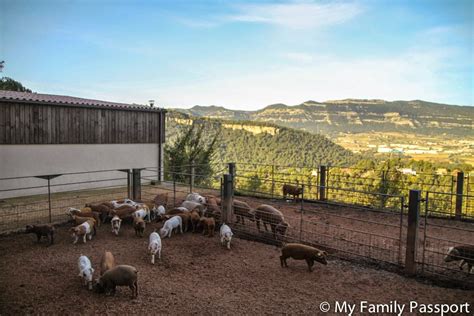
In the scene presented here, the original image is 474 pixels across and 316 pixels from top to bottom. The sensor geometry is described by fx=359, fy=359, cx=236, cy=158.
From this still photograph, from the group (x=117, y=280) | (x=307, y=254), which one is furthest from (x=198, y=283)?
(x=307, y=254)

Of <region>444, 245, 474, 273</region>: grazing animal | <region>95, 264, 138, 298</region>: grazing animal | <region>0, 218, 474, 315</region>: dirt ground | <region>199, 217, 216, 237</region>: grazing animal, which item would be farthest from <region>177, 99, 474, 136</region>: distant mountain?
<region>95, 264, 138, 298</region>: grazing animal

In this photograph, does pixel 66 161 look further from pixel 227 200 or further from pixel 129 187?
pixel 227 200

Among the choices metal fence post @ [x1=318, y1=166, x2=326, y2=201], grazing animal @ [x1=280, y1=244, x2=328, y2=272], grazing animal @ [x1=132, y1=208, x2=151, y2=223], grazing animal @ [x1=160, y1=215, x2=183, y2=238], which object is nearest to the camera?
grazing animal @ [x1=280, y1=244, x2=328, y2=272]

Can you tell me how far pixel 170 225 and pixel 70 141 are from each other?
912 centimetres

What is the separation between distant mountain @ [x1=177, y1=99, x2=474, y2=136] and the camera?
221ft

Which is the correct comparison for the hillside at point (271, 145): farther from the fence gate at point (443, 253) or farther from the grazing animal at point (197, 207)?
the fence gate at point (443, 253)

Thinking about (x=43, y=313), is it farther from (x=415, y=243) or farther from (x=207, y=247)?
(x=415, y=243)

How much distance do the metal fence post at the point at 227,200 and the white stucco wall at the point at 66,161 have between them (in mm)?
5740

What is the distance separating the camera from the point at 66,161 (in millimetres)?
15172

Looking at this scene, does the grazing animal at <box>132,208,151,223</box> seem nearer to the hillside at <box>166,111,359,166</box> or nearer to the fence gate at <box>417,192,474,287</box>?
the fence gate at <box>417,192,474,287</box>

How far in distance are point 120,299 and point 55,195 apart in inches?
410

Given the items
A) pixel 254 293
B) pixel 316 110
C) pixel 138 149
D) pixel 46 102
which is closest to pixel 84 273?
pixel 254 293

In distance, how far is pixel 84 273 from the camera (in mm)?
5598

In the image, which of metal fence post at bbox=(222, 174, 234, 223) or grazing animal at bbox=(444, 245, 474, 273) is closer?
grazing animal at bbox=(444, 245, 474, 273)
